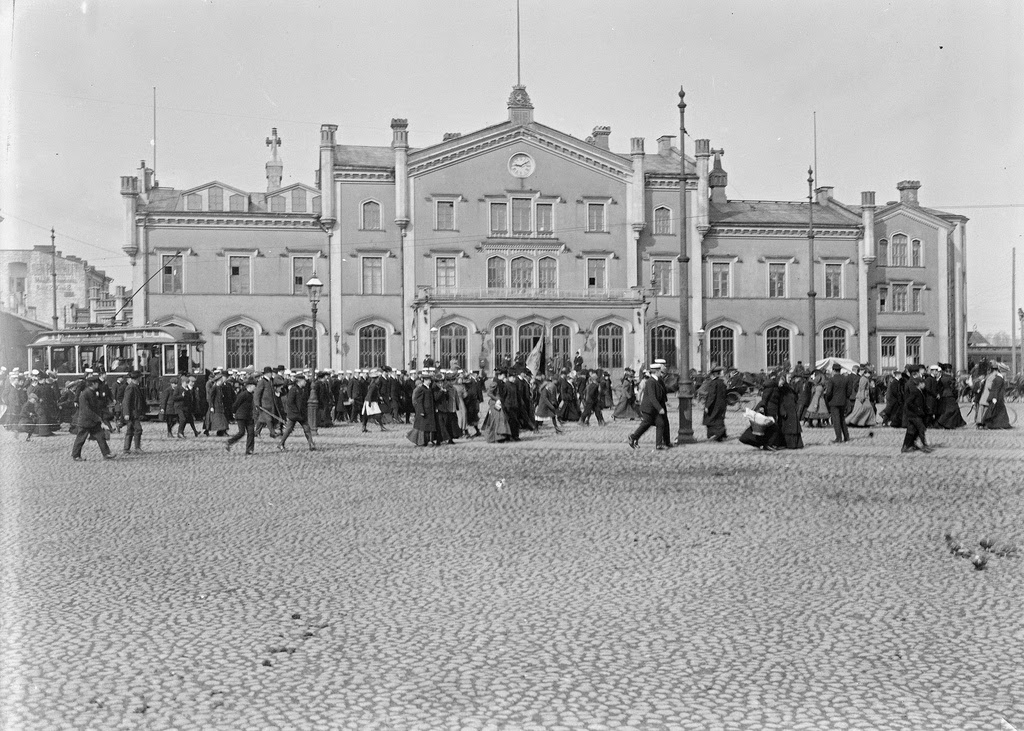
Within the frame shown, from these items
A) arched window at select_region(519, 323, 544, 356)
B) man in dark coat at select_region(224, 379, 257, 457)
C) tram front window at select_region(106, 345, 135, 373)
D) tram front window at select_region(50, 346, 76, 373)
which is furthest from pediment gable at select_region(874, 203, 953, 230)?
man in dark coat at select_region(224, 379, 257, 457)

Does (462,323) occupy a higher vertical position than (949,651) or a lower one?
higher

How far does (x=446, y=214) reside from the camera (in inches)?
2032

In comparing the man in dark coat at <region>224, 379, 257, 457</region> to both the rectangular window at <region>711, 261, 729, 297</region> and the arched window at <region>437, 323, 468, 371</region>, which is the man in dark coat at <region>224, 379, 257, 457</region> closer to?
the arched window at <region>437, 323, 468, 371</region>

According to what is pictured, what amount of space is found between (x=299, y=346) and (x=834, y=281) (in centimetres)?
2906

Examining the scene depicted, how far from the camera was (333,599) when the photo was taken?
751 centimetres

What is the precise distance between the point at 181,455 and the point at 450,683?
45.3ft

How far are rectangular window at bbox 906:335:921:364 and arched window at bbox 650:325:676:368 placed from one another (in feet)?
45.7

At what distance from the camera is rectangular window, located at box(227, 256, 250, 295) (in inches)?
1982

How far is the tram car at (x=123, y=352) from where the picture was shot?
31.2m

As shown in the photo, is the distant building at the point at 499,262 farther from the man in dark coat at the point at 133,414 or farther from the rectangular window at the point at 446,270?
the man in dark coat at the point at 133,414

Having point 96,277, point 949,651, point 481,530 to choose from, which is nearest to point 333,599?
point 481,530

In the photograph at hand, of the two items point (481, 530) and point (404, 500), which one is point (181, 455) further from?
point (481, 530)

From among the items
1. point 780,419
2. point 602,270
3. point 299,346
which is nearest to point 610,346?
point 602,270

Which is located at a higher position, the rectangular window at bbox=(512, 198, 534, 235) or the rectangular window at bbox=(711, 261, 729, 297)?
the rectangular window at bbox=(512, 198, 534, 235)
